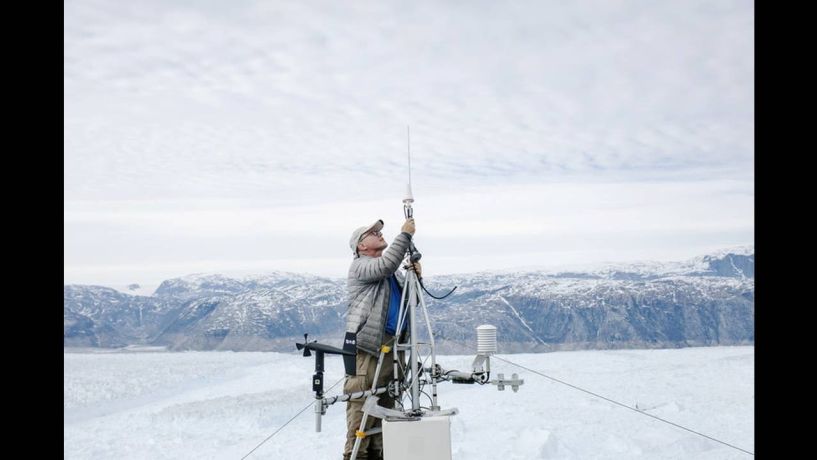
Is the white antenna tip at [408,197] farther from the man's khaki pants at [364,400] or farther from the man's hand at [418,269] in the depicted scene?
the man's khaki pants at [364,400]

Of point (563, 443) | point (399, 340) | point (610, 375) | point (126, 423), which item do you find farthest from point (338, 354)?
point (610, 375)

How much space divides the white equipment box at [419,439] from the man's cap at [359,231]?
1454 mm

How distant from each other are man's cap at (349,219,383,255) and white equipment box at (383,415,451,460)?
1.45 metres

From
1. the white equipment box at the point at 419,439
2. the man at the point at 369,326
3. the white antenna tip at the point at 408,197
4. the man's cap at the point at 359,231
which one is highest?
the white antenna tip at the point at 408,197

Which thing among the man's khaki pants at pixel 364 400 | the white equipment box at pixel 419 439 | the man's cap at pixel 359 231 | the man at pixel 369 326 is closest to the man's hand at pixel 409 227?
the man at pixel 369 326

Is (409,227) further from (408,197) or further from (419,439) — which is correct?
(419,439)

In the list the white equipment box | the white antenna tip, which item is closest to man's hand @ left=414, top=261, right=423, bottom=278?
the white antenna tip

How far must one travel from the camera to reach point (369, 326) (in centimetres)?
516

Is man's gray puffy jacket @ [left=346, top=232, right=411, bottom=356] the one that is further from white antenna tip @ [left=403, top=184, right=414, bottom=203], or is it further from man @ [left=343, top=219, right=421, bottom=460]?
white antenna tip @ [left=403, top=184, right=414, bottom=203]

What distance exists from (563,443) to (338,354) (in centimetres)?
411

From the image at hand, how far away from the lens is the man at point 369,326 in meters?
5.11

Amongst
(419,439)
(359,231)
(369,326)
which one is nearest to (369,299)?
(369,326)

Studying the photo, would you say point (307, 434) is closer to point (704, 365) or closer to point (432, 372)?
point (432, 372)

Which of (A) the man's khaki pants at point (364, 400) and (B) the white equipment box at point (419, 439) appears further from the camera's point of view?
(A) the man's khaki pants at point (364, 400)
